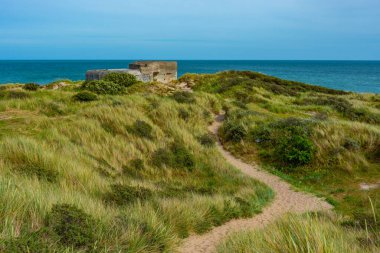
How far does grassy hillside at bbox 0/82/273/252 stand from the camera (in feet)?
17.5

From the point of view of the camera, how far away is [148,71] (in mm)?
36438

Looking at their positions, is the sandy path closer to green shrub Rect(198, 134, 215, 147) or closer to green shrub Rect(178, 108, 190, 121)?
green shrub Rect(198, 134, 215, 147)

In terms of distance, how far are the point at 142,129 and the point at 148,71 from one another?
21.9 m

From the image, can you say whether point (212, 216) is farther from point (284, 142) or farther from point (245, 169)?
point (284, 142)

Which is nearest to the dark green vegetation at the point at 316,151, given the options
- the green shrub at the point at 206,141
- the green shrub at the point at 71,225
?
the green shrub at the point at 206,141

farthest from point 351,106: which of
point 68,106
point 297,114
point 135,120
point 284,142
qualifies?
point 68,106

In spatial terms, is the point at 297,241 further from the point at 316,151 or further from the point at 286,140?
the point at 286,140

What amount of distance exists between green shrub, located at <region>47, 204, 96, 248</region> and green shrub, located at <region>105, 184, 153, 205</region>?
2.53m

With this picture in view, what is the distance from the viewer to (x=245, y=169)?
14789 millimetres

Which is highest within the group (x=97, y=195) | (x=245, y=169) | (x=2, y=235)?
(x=2, y=235)

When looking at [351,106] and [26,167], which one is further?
[351,106]

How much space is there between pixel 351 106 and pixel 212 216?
72.7ft

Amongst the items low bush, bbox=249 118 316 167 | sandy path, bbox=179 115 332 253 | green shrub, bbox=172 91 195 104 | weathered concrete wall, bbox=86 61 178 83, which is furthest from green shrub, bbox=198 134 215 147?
weathered concrete wall, bbox=86 61 178 83

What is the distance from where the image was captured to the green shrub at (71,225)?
5.09m
